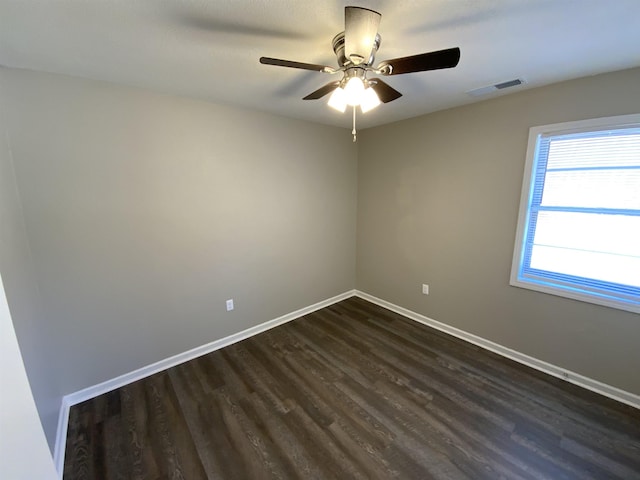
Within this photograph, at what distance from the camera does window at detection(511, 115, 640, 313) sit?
1.91 m

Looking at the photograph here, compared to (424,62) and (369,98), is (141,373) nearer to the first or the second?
(369,98)

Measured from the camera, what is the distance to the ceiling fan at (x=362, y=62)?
1072 mm

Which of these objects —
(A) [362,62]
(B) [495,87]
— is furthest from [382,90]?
(B) [495,87]

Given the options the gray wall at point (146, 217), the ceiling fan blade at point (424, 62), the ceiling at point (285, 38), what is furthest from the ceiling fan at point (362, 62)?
the gray wall at point (146, 217)

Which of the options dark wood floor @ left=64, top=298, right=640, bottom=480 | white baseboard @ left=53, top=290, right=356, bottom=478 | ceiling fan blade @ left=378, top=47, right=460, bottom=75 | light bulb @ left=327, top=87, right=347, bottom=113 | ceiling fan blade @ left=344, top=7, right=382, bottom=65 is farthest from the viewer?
white baseboard @ left=53, top=290, right=356, bottom=478

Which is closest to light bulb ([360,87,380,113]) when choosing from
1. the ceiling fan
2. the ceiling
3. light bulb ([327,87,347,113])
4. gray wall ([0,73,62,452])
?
the ceiling fan

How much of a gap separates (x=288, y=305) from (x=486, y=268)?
2.19 m

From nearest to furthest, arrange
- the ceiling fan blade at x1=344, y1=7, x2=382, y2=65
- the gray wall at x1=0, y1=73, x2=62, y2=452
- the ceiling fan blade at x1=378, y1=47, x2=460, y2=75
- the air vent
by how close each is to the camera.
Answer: the ceiling fan blade at x1=344, y1=7, x2=382, y2=65
the ceiling fan blade at x1=378, y1=47, x2=460, y2=75
the gray wall at x1=0, y1=73, x2=62, y2=452
the air vent

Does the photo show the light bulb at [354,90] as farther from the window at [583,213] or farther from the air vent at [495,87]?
the window at [583,213]

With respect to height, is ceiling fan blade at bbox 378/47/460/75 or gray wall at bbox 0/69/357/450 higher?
ceiling fan blade at bbox 378/47/460/75

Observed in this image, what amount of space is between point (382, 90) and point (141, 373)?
9.48 feet

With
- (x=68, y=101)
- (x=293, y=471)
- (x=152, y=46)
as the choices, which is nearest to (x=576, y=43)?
(x=152, y=46)

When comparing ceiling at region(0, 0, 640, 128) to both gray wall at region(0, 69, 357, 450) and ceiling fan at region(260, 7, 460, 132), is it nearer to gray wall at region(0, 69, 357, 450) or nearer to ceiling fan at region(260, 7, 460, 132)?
ceiling fan at region(260, 7, 460, 132)

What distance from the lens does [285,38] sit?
1.43 meters
